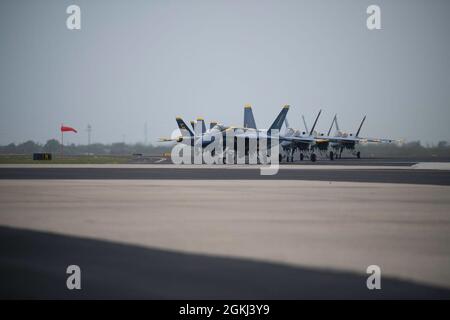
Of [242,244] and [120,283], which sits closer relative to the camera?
[120,283]

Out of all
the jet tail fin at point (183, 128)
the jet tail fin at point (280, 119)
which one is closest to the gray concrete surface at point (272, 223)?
the jet tail fin at point (280, 119)

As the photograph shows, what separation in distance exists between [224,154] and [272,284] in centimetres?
6008

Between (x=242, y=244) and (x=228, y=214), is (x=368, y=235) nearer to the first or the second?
(x=242, y=244)

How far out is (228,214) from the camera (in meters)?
15.3

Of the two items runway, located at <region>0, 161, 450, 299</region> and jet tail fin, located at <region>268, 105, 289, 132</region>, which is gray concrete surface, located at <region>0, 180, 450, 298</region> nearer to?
runway, located at <region>0, 161, 450, 299</region>

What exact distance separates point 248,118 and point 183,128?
13471 millimetres

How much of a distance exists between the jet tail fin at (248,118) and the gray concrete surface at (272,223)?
6947cm

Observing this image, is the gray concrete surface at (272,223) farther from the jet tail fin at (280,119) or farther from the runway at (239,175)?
the jet tail fin at (280,119)

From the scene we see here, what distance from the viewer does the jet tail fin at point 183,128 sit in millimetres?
83750

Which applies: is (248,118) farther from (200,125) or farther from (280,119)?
(280,119)

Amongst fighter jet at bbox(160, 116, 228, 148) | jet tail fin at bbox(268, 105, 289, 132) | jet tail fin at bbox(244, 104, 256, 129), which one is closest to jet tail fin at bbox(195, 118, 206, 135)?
fighter jet at bbox(160, 116, 228, 148)

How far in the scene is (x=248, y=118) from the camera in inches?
3649

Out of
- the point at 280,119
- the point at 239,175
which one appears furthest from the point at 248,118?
the point at 239,175
